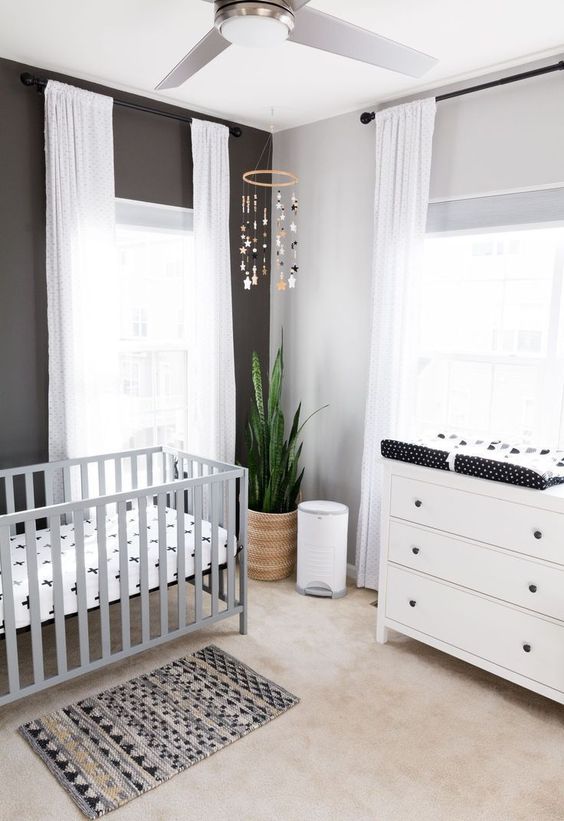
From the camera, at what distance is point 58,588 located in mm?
2256

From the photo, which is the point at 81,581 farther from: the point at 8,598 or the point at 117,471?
the point at 117,471

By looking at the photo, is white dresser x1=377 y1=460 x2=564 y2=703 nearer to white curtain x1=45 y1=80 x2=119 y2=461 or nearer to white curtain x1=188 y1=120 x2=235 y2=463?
white curtain x1=188 y1=120 x2=235 y2=463

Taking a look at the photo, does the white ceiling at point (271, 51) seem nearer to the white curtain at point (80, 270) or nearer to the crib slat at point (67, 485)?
the white curtain at point (80, 270)

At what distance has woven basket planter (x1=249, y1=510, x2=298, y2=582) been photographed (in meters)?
3.46

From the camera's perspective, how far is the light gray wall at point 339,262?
2893 millimetres

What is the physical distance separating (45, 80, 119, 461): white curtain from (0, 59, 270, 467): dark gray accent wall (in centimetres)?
9

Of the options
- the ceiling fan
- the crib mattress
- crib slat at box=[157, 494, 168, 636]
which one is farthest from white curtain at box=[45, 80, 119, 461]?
the ceiling fan

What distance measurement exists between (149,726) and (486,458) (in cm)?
Answer: 151

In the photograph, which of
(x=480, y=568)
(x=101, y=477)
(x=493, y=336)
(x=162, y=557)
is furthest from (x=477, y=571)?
(x=101, y=477)

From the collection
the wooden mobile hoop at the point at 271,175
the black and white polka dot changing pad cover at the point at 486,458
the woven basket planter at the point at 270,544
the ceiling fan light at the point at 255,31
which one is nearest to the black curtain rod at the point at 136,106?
the wooden mobile hoop at the point at 271,175

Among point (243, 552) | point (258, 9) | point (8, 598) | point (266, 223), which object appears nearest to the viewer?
point (258, 9)

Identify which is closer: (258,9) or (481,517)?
(258,9)

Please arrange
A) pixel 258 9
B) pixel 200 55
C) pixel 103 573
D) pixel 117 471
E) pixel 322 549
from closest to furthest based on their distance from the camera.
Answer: pixel 258 9 → pixel 200 55 → pixel 103 573 → pixel 117 471 → pixel 322 549

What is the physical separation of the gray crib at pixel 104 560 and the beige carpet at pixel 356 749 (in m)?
0.17
